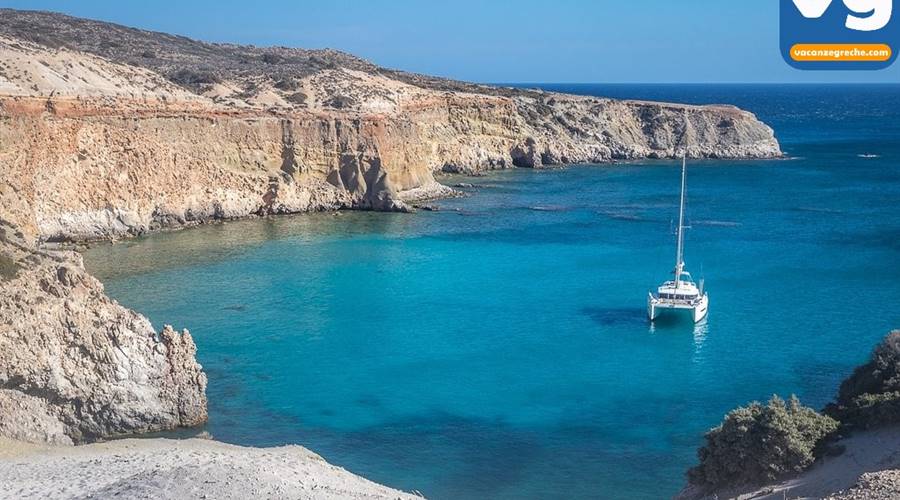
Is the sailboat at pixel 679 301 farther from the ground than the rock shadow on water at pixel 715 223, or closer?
closer

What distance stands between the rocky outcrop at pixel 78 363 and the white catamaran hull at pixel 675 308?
16664mm

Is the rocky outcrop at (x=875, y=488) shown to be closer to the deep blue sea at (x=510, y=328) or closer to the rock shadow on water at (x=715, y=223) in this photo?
the deep blue sea at (x=510, y=328)

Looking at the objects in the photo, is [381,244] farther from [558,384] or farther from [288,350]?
[558,384]

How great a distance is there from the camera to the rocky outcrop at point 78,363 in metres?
20.4

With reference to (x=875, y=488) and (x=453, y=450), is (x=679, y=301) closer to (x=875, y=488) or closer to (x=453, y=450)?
(x=453, y=450)

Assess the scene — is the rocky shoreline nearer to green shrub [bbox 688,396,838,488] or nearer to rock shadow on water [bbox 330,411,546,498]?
rock shadow on water [bbox 330,411,546,498]

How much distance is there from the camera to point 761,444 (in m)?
15.7

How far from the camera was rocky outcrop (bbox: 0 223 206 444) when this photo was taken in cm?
2038

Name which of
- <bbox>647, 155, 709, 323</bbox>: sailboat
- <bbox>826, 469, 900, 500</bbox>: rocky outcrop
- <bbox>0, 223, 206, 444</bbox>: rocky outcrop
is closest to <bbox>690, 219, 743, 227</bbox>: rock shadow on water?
<bbox>647, 155, 709, 323</bbox>: sailboat

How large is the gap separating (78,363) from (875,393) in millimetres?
16305

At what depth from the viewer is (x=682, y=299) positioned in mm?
33375

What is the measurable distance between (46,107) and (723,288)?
31.3 m

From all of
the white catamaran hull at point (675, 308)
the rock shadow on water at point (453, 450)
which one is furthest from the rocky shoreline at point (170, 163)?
the white catamaran hull at point (675, 308)

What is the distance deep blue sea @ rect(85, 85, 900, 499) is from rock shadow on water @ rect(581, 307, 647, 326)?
13 cm
